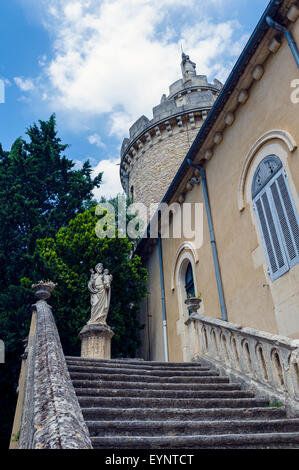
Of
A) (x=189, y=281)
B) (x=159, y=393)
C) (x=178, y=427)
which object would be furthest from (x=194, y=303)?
(x=178, y=427)

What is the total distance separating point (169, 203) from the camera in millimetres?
12547

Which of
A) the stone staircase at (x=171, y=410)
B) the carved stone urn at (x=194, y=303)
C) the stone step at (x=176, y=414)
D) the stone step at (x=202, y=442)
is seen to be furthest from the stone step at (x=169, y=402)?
the carved stone urn at (x=194, y=303)

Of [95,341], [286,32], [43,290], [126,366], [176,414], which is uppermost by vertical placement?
[286,32]

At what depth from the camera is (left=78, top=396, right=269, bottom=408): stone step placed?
4.32m

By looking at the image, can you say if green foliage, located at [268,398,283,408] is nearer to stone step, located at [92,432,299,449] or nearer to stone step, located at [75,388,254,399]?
stone step, located at [75,388,254,399]

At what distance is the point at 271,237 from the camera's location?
7.14 metres

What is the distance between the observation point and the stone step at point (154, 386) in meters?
4.99

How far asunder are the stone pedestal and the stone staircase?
2.38m

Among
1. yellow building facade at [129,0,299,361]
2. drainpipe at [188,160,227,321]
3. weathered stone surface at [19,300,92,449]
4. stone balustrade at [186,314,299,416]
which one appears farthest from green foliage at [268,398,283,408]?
drainpipe at [188,160,227,321]

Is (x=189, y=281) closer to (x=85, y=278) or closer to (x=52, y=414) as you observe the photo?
(x=85, y=278)

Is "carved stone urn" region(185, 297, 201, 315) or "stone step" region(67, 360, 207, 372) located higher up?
"carved stone urn" region(185, 297, 201, 315)

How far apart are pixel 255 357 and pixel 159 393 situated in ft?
4.72

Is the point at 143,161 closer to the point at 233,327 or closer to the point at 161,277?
the point at 161,277

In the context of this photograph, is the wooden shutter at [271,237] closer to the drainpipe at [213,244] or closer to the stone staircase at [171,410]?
the drainpipe at [213,244]
